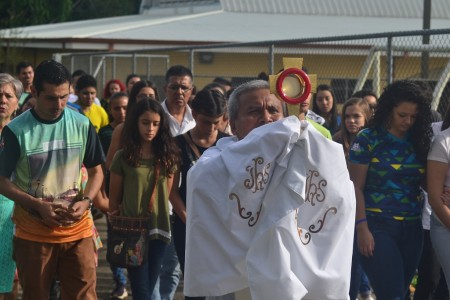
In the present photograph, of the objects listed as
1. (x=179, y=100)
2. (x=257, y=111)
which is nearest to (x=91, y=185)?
(x=257, y=111)

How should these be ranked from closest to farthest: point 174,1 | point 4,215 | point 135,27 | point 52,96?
point 52,96 < point 4,215 < point 135,27 < point 174,1

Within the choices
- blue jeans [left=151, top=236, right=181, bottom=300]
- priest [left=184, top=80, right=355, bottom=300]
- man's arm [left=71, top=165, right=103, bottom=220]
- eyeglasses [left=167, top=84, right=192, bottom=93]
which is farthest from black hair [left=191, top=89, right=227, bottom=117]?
priest [left=184, top=80, right=355, bottom=300]

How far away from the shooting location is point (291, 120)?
14.2 feet

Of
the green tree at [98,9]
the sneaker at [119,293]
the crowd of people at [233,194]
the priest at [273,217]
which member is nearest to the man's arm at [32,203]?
the crowd of people at [233,194]

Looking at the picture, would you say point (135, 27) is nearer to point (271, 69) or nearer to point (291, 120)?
point (271, 69)

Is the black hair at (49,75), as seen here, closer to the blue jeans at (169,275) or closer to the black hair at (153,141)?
the black hair at (153,141)

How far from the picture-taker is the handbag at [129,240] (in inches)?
302

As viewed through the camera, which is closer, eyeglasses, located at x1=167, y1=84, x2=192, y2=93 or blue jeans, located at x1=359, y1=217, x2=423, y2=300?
blue jeans, located at x1=359, y1=217, x2=423, y2=300

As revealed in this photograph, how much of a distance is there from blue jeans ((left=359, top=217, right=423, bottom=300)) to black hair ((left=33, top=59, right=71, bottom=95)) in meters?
2.18

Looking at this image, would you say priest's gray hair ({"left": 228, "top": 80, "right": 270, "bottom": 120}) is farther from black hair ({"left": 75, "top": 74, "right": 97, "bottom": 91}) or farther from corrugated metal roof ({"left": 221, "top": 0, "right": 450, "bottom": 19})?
corrugated metal roof ({"left": 221, "top": 0, "right": 450, "bottom": 19})

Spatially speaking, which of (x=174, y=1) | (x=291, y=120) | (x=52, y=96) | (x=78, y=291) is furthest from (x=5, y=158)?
(x=174, y=1)

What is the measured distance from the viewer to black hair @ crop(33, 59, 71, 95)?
6.74 m

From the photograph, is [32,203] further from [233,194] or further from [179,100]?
[179,100]

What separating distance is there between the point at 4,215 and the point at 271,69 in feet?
16.8
